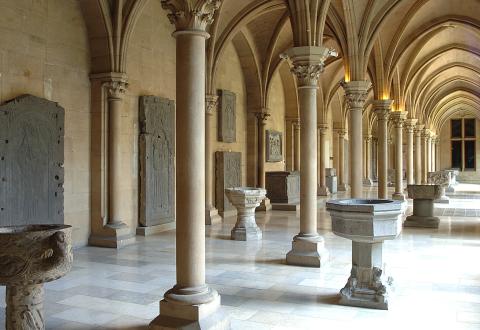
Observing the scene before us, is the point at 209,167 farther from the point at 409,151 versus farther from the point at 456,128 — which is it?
the point at 456,128

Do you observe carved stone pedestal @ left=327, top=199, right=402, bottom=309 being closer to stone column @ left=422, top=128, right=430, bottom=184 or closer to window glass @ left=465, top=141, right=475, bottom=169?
stone column @ left=422, top=128, right=430, bottom=184

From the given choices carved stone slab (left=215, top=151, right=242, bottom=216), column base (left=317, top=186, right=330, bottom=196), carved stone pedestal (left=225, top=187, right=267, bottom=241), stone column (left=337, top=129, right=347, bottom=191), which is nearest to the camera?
carved stone pedestal (left=225, top=187, right=267, bottom=241)

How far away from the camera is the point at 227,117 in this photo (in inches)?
579

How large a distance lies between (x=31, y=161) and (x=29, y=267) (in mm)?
4787

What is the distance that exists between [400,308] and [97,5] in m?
7.74

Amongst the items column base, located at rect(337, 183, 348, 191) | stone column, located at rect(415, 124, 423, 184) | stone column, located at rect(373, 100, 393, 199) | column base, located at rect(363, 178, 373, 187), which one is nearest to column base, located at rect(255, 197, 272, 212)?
stone column, located at rect(373, 100, 393, 199)

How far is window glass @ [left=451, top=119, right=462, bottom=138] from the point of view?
44581 mm

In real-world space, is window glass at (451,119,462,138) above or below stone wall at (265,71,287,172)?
above

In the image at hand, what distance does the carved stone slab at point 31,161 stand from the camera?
7652 millimetres

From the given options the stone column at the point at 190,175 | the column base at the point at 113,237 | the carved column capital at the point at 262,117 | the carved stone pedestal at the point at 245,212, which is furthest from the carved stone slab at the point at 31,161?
the carved column capital at the point at 262,117

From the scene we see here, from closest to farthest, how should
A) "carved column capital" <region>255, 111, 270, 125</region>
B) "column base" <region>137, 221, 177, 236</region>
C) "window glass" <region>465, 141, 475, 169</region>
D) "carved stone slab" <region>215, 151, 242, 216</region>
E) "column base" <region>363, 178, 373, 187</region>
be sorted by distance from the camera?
"column base" <region>137, 221, 177, 236</region>
"carved stone slab" <region>215, 151, 242, 216</region>
"carved column capital" <region>255, 111, 270, 125</region>
"column base" <region>363, 178, 373, 187</region>
"window glass" <region>465, 141, 475, 169</region>

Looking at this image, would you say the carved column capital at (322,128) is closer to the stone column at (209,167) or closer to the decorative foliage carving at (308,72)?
the stone column at (209,167)

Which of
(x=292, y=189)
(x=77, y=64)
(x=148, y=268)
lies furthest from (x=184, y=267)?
(x=292, y=189)

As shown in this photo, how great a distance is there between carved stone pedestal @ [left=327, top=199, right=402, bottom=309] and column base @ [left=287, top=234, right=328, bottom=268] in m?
1.94
